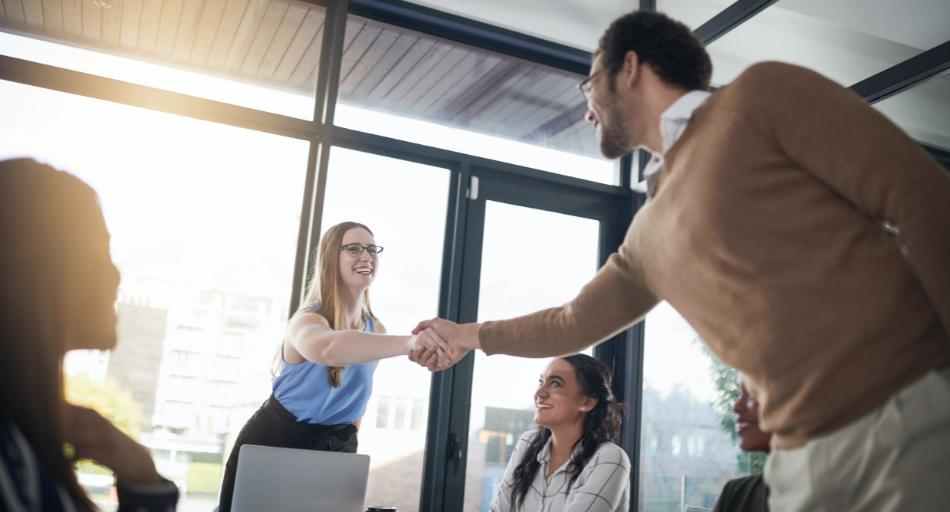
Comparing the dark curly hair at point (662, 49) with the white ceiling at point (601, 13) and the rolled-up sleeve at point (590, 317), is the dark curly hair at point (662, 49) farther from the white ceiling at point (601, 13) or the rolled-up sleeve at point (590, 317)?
the white ceiling at point (601, 13)

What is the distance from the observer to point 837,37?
2758mm

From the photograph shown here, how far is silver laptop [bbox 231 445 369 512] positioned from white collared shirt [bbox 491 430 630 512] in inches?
34.2

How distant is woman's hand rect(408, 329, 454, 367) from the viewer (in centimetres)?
223

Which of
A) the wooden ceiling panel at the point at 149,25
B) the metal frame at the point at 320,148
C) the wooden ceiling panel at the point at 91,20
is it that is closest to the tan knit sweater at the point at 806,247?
the metal frame at the point at 320,148

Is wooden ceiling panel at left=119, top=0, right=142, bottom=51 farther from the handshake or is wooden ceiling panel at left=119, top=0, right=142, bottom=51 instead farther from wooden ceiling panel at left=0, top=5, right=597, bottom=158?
the handshake

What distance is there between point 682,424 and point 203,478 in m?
2.32

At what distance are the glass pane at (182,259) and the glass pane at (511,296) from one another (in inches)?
39.5

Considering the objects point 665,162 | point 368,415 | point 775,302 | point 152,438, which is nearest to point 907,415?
point 775,302

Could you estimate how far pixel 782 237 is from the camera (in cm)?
110

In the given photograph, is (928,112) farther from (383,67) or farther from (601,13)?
(383,67)

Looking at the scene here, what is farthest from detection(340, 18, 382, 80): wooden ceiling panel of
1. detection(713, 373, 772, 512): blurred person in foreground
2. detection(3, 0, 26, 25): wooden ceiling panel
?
detection(713, 373, 772, 512): blurred person in foreground

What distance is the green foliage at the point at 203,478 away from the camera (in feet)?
9.14

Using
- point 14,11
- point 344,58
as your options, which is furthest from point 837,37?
point 14,11

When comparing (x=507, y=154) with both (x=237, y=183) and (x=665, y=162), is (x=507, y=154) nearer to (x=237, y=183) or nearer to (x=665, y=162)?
(x=237, y=183)
